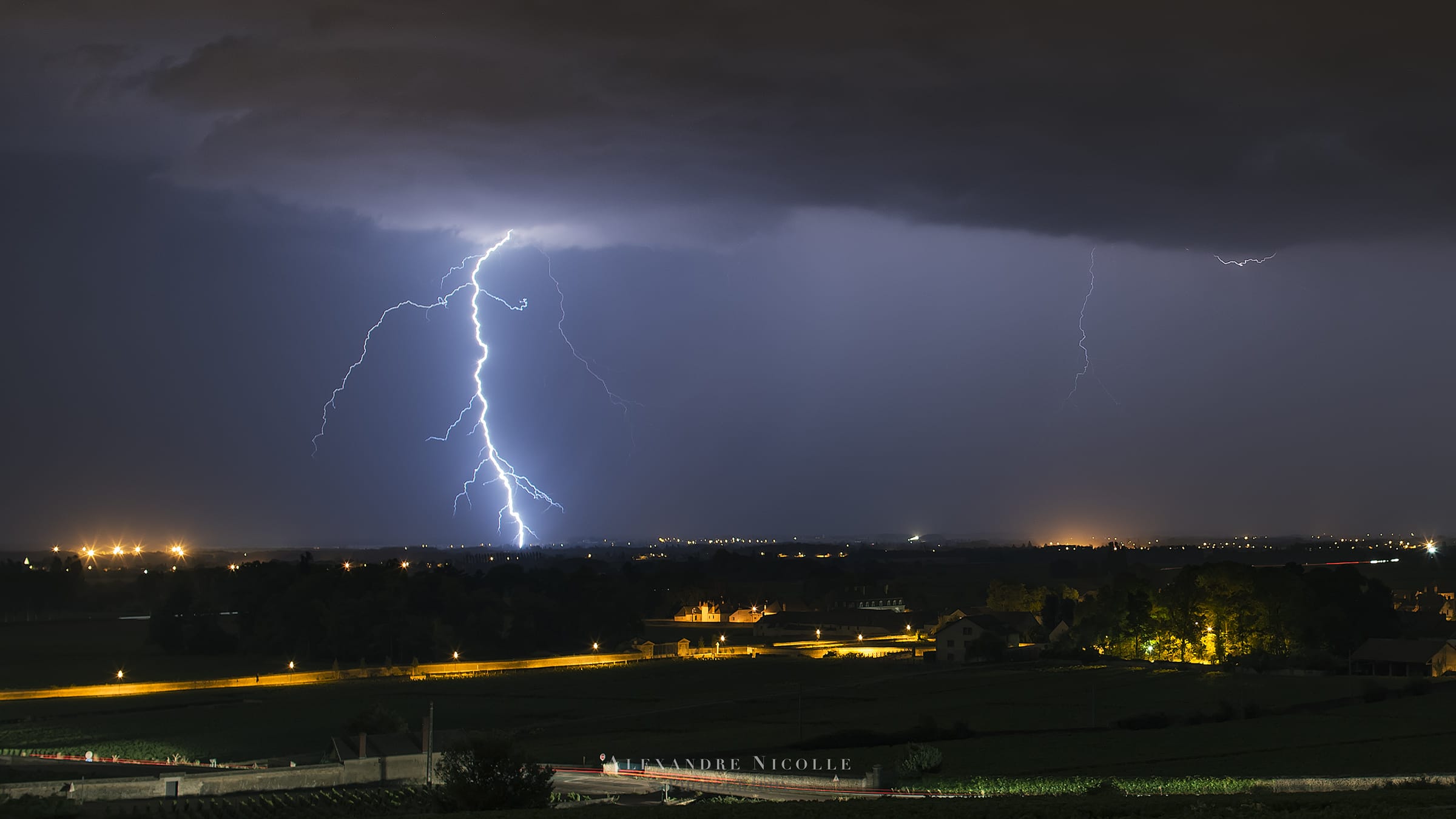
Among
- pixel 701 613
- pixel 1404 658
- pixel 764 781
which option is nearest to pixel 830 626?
pixel 701 613

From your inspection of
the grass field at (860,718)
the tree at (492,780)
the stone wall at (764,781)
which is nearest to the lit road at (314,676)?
the grass field at (860,718)

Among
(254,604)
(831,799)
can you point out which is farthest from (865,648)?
(831,799)

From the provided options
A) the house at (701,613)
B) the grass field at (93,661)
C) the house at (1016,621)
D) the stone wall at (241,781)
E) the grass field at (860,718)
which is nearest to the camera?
the stone wall at (241,781)

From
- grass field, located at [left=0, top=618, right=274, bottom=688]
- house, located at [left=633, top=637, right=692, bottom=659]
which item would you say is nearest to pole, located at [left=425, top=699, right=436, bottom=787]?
grass field, located at [left=0, top=618, right=274, bottom=688]

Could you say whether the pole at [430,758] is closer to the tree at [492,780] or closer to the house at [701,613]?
the tree at [492,780]

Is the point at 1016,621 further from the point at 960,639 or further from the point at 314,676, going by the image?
the point at 314,676

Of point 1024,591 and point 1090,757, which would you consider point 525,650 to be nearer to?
point 1024,591
